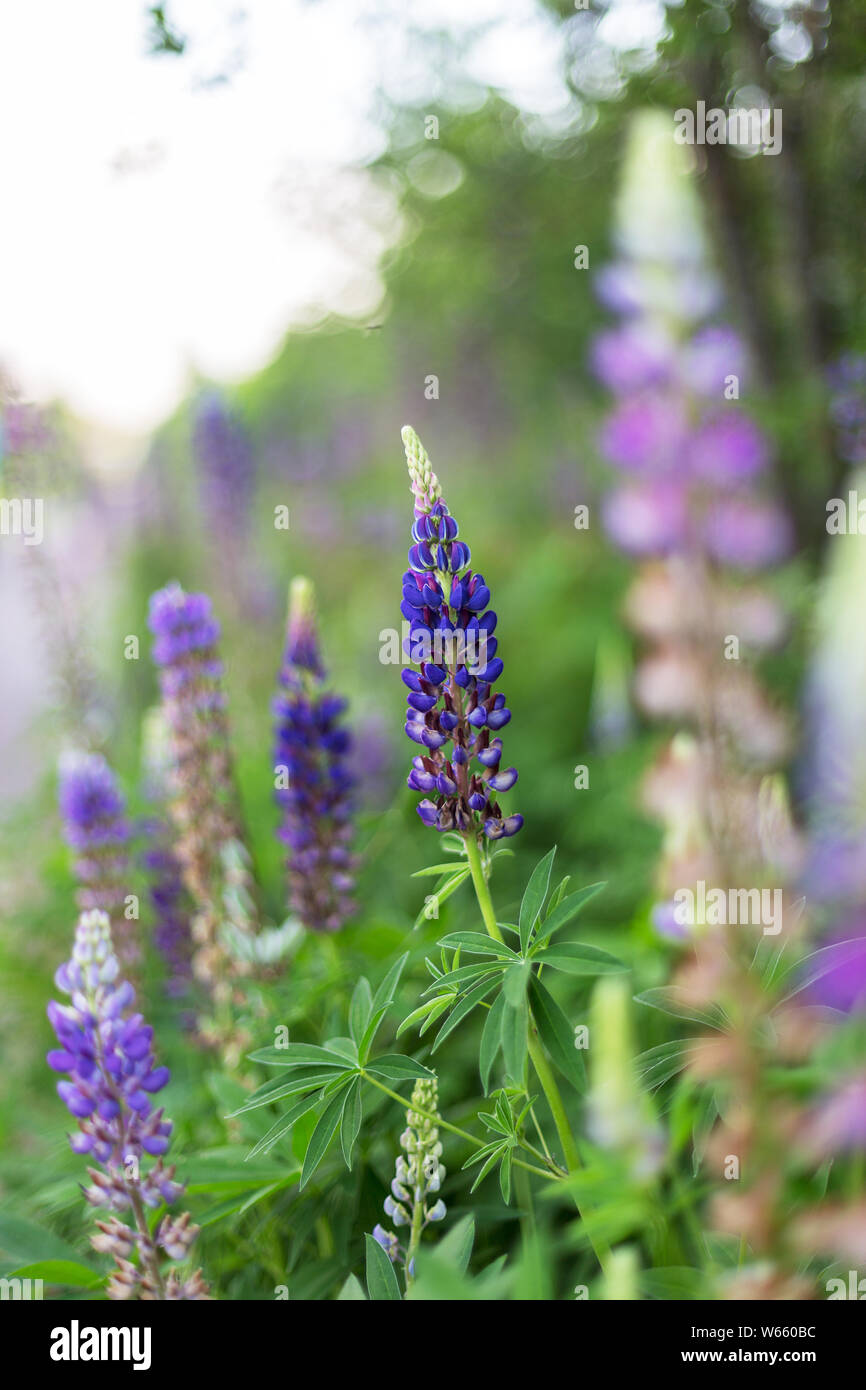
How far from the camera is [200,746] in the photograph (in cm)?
289

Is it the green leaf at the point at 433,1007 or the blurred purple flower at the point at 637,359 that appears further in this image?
the green leaf at the point at 433,1007

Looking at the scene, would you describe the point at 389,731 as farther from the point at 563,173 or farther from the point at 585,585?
the point at 563,173

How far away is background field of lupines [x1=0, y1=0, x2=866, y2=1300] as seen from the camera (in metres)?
1.26

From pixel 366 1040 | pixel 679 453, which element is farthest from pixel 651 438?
pixel 366 1040

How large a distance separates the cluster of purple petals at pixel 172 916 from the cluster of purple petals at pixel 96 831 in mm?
300

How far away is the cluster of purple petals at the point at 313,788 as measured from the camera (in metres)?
2.69

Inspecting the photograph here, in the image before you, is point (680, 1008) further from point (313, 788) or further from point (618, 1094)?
point (313, 788)

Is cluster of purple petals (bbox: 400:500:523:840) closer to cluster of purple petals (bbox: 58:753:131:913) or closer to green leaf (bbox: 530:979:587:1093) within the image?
green leaf (bbox: 530:979:587:1093)

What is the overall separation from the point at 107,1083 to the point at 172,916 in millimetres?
1665

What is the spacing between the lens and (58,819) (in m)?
4.66

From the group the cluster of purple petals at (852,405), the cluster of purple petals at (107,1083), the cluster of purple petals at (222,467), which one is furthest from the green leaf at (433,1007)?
the cluster of purple petals at (222,467)

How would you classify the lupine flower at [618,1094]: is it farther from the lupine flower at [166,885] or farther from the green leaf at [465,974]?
the lupine flower at [166,885]
